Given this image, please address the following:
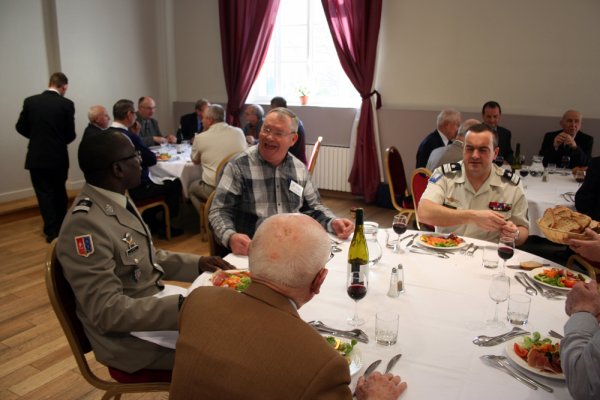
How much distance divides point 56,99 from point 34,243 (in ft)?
4.63

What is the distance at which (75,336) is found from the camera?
166 cm

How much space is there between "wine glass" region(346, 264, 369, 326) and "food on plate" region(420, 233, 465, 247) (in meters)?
0.57

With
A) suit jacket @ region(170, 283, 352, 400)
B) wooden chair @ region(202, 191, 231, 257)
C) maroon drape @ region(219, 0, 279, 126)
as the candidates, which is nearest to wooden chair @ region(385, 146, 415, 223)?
wooden chair @ region(202, 191, 231, 257)

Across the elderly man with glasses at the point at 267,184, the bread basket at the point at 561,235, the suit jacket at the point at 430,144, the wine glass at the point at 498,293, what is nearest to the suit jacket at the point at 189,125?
the suit jacket at the point at 430,144

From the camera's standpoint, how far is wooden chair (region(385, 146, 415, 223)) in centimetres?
442

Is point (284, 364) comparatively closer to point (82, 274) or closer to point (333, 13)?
point (82, 274)

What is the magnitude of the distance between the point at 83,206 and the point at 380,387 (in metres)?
1.14

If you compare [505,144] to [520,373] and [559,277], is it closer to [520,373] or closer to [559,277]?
[559,277]

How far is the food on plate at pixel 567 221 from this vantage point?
193 cm

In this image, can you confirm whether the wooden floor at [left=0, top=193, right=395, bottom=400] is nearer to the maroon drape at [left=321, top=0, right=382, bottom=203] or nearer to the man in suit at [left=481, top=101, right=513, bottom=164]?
the maroon drape at [left=321, top=0, right=382, bottom=203]

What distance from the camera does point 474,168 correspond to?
2523 millimetres

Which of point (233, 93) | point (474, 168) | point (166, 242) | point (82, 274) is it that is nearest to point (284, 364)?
point (82, 274)

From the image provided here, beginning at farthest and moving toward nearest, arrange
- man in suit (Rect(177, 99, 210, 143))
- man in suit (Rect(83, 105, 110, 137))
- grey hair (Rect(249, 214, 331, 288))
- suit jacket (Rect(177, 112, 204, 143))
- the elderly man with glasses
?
suit jacket (Rect(177, 112, 204, 143)), man in suit (Rect(177, 99, 210, 143)), man in suit (Rect(83, 105, 110, 137)), the elderly man with glasses, grey hair (Rect(249, 214, 331, 288))

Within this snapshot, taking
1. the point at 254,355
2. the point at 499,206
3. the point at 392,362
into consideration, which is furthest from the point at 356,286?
the point at 499,206
